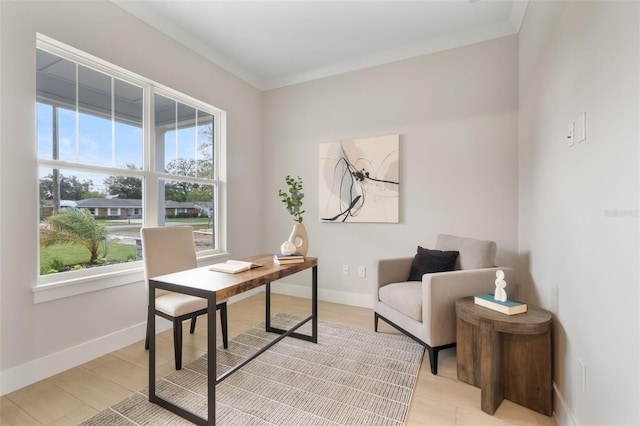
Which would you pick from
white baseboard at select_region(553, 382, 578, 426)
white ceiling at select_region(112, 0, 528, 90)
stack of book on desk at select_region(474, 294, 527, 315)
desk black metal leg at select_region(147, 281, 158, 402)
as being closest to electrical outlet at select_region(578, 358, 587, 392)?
white baseboard at select_region(553, 382, 578, 426)

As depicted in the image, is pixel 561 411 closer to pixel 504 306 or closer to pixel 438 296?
pixel 504 306

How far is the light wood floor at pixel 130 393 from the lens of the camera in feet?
5.25

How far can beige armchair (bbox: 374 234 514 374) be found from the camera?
204 cm

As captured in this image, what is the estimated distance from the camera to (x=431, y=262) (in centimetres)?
260

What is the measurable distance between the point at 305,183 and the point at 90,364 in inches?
105

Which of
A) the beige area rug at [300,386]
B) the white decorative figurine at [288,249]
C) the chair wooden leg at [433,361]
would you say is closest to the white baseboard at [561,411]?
the chair wooden leg at [433,361]

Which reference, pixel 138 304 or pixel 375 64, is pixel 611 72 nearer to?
pixel 375 64

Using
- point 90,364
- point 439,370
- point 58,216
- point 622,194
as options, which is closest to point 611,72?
point 622,194

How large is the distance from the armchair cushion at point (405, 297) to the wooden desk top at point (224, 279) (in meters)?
0.86

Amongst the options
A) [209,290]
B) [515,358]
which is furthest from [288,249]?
[515,358]

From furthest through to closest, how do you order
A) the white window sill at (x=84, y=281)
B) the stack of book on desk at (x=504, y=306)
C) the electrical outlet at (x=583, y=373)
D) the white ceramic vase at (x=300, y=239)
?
the white ceramic vase at (x=300, y=239)
the white window sill at (x=84, y=281)
the stack of book on desk at (x=504, y=306)
the electrical outlet at (x=583, y=373)

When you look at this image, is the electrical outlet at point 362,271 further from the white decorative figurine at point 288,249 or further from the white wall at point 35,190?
the white wall at point 35,190

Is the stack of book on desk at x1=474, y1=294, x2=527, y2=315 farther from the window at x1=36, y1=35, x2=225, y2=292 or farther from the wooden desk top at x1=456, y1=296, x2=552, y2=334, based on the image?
the window at x1=36, y1=35, x2=225, y2=292

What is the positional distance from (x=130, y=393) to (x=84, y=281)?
902 mm
